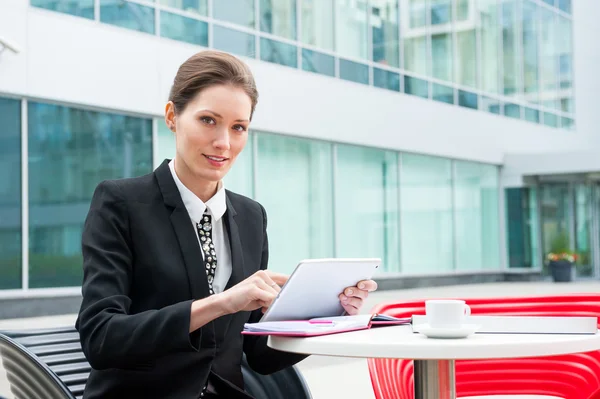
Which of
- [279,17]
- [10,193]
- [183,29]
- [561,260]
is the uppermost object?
[279,17]

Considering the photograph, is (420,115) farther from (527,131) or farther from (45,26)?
(45,26)

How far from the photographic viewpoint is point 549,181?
21.4m

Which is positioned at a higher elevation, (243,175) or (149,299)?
(243,175)

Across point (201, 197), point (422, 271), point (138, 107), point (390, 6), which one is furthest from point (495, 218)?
point (201, 197)

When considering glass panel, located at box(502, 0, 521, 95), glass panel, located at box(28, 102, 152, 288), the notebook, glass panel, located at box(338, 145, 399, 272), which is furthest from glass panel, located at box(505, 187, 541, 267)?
the notebook

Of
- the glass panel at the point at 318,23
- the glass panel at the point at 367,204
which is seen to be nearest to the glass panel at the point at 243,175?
the glass panel at the point at 367,204

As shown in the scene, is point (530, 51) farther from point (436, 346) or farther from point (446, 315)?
point (436, 346)

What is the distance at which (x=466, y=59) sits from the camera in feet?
63.5

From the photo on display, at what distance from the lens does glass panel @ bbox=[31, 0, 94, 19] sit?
10258 millimetres

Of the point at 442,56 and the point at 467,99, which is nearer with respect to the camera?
the point at 442,56

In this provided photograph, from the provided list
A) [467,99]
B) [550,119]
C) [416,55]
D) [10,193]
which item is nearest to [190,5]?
[10,193]

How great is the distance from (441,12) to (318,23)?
5001mm

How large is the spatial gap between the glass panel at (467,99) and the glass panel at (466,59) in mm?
221

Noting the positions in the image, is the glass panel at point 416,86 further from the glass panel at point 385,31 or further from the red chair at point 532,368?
the red chair at point 532,368
